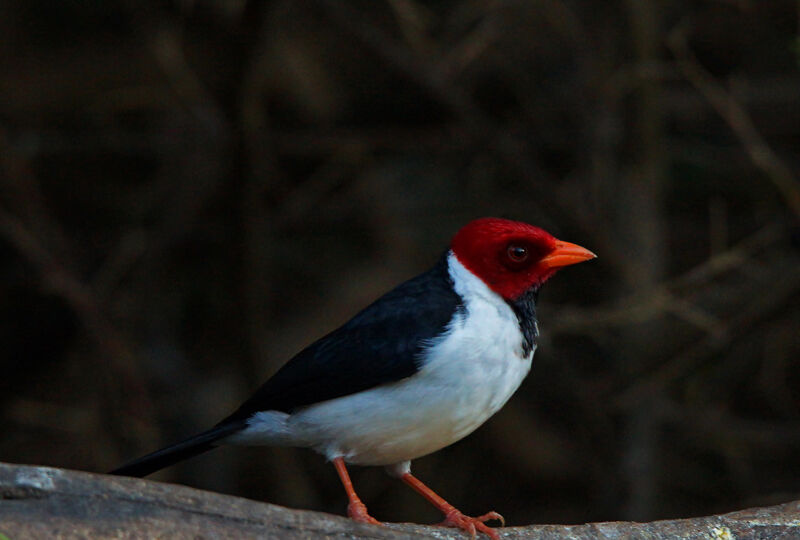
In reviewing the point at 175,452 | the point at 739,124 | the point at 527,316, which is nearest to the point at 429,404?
the point at 527,316

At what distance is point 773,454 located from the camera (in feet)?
23.8

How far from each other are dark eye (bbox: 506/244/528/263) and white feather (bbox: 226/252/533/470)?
0.58 feet

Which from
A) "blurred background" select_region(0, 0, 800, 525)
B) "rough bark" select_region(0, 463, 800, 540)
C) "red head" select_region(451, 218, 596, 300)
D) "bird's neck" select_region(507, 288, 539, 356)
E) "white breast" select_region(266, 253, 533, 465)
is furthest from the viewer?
"blurred background" select_region(0, 0, 800, 525)

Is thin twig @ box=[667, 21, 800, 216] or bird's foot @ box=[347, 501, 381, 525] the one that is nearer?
bird's foot @ box=[347, 501, 381, 525]

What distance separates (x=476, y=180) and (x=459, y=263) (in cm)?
277

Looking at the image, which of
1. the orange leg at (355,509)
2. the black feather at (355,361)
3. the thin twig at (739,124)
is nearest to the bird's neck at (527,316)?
the black feather at (355,361)

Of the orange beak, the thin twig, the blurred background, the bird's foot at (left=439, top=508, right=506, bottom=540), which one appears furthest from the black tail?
the thin twig

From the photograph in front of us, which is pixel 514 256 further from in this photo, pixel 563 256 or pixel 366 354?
pixel 366 354

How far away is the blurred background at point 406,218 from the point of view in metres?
6.08

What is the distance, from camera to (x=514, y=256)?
3.95m

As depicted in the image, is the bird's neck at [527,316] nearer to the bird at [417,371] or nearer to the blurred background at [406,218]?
the bird at [417,371]

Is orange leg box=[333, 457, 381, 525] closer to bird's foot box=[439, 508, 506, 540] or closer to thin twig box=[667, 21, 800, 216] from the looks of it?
bird's foot box=[439, 508, 506, 540]

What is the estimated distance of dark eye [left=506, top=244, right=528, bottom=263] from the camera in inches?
155

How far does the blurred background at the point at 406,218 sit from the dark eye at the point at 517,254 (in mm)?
1873
